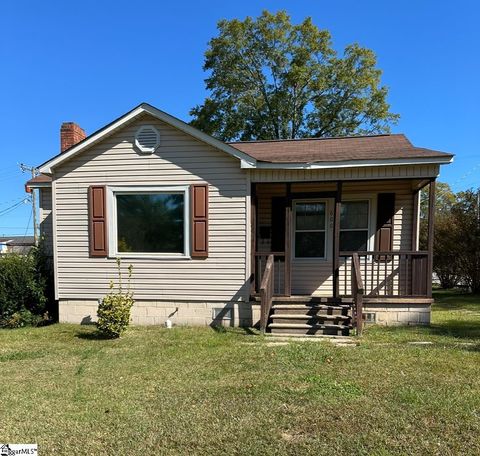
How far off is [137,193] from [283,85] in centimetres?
1809

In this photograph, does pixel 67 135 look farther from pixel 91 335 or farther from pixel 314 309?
pixel 314 309

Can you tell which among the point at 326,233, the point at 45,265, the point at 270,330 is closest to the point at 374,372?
the point at 270,330

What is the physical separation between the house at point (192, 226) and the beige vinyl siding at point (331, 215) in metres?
0.35

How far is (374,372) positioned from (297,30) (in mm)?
23063

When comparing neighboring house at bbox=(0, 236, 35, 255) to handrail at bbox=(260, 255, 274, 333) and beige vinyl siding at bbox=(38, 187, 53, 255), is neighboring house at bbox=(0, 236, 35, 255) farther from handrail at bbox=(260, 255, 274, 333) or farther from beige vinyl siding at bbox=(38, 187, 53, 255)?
handrail at bbox=(260, 255, 274, 333)

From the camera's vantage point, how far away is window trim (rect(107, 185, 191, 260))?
24.1 ft

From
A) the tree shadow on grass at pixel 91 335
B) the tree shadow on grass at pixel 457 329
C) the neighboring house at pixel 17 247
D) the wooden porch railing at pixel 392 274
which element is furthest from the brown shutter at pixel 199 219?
the tree shadow on grass at pixel 457 329

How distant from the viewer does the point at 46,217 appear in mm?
9039

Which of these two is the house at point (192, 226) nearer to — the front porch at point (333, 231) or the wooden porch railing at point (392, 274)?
the wooden porch railing at point (392, 274)

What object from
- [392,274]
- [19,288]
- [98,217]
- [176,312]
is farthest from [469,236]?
[19,288]

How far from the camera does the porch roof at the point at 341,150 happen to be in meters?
6.75

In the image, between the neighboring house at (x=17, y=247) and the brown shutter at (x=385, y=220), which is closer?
the brown shutter at (x=385, y=220)

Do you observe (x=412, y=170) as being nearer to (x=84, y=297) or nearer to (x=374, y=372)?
(x=374, y=372)

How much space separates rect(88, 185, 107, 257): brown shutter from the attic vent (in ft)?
3.78
